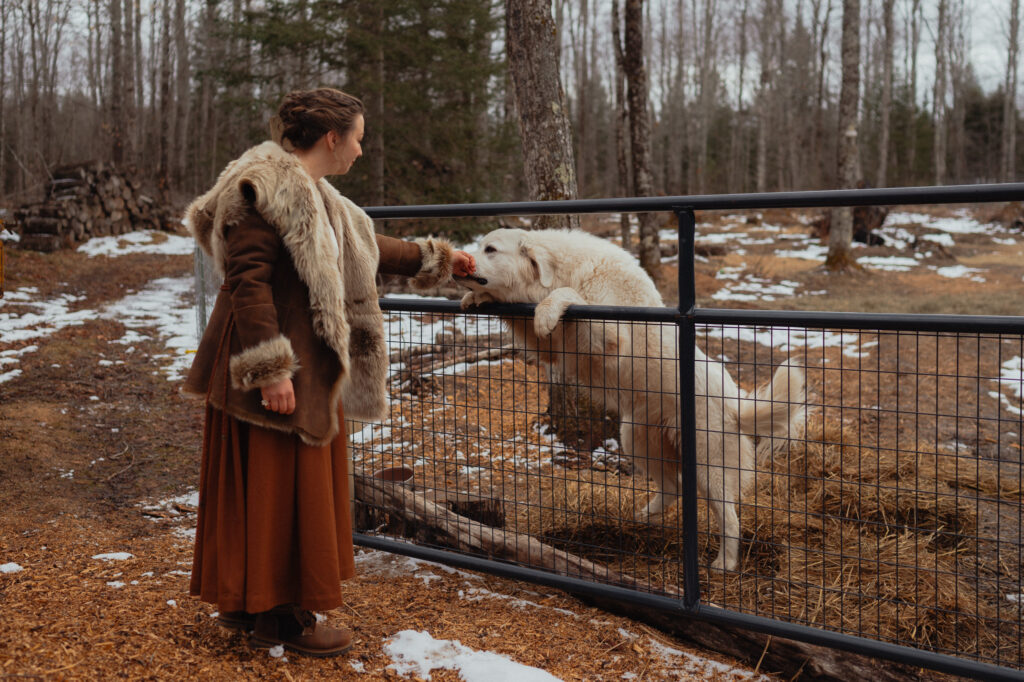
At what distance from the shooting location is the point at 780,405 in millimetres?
3693

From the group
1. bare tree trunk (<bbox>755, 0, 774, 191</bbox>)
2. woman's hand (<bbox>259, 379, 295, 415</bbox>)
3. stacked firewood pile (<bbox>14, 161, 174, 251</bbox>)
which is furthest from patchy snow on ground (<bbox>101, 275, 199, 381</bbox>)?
bare tree trunk (<bbox>755, 0, 774, 191</bbox>)

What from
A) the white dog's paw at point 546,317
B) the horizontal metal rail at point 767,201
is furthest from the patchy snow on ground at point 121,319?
the white dog's paw at point 546,317

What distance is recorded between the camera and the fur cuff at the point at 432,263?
3.43 metres

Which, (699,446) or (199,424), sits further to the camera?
(199,424)

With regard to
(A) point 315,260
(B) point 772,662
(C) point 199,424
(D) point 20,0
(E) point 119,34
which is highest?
(D) point 20,0

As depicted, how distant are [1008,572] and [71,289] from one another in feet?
40.1

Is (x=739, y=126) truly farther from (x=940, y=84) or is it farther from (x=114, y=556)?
(x=114, y=556)

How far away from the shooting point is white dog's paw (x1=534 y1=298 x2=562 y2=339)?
3236 millimetres

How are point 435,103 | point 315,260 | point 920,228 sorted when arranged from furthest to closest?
point 920,228, point 435,103, point 315,260

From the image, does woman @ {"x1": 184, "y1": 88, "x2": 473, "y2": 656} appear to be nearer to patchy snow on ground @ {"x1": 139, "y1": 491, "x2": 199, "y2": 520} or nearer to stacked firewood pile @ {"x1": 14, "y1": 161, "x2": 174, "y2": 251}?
patchy snow on ground @ {"x1": 139, "y1": 491, "x2": 199, "y2": 520}

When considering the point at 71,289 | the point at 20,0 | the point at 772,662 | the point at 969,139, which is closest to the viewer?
the point at 772,662

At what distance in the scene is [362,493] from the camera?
4.11 meters

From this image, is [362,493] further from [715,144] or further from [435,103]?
[715,144]

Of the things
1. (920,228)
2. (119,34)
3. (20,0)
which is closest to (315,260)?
(119,34)
